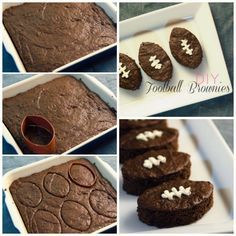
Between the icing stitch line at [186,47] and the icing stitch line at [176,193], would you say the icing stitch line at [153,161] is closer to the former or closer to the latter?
the icing stitch line at [176,193]

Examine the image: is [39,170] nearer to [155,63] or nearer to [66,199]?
[66,199]

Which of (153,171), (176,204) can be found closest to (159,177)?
(153,171)

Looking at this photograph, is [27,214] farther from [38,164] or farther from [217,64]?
[217,64]

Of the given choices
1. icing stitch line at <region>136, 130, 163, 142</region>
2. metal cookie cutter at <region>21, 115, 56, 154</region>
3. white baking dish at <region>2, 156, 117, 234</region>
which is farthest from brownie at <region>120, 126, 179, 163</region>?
metal cookie cutter at <region>21, 115, 56, 154</region>

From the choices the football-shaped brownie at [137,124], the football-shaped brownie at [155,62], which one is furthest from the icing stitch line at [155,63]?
the football-shaped brownie at [137,124]

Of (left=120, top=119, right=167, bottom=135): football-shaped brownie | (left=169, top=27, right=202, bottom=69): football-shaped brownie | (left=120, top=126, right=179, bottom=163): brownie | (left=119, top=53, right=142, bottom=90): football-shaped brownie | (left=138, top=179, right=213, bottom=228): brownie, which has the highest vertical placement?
(left=169, top=27, right=202, bottom=69): football-shaped brownie

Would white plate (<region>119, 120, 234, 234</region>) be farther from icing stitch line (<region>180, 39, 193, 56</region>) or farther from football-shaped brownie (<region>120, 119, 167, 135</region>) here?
icing stitch line (<region>180, 39, 193, 56</region>)
